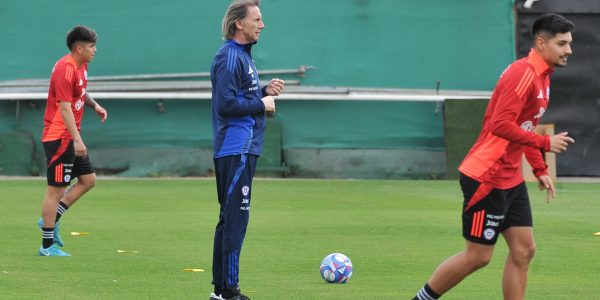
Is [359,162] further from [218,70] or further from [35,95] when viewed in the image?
[218,70]

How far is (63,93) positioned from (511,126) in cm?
542

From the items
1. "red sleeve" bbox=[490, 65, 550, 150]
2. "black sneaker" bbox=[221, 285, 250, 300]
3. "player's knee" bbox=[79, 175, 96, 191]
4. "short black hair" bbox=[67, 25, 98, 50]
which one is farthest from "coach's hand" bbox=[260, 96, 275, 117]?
"player's knee" bbox=[79, 175, 96, 191]

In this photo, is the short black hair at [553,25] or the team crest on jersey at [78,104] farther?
the team crest on jersey at [78,104]

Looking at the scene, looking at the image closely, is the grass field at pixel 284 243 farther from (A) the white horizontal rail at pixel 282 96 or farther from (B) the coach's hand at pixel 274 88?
(A) the white horizontal rail at pixel 282 96

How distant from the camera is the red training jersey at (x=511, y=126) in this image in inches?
297

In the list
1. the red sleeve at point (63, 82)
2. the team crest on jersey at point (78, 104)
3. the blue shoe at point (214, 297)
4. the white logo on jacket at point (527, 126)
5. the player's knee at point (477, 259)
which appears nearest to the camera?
the player's knee at point (477, 259)

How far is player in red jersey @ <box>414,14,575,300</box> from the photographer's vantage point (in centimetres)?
757

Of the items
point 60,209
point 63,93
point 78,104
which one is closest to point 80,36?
point 63,93

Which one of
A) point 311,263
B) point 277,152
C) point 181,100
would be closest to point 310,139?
point 277,152

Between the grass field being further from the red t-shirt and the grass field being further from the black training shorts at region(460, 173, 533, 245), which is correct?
the black training shorts at region(460, 173, 533, 245)

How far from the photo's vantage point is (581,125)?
24641mm

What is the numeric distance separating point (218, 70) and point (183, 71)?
638 inches

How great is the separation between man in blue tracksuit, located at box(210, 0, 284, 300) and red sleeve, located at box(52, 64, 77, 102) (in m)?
3.50

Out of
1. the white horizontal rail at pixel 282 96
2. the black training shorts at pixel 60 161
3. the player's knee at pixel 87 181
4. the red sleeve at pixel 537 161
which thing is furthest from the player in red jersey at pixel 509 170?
the white horizontal rail at pixel 282 96
